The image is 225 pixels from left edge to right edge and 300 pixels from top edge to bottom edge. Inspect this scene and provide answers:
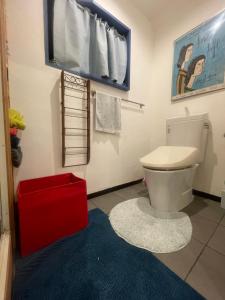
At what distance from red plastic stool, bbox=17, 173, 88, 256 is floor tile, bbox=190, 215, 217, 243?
0.75 meters

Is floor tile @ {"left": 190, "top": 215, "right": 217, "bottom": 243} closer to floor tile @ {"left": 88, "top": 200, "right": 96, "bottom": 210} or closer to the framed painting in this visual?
floor tile @ {"left": 88, "top": 200, "right": 96, "bottom": 210}

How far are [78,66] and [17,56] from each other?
46 cm

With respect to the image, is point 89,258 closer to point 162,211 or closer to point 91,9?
point 162,211

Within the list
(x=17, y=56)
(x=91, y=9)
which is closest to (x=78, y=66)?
(x=17, y=56)

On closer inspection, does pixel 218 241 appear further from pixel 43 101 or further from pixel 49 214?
pixel 43 101

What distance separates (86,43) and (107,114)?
687mm

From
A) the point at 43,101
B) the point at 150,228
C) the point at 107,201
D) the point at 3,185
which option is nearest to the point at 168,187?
the point at 150,228

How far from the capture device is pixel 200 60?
1.42 meters

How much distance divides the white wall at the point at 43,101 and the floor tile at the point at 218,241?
3.26 ft

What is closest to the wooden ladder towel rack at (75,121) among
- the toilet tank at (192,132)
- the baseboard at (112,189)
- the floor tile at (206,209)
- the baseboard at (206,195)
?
the baseboard at (112,189)

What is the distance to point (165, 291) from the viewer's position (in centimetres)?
55

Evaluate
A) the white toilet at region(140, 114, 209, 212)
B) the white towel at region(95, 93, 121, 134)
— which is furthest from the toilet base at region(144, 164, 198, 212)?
the white towel at region(95, 93, 121, 134)

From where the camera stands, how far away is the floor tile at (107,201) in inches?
48.3

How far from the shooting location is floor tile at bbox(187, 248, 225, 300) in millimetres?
550
